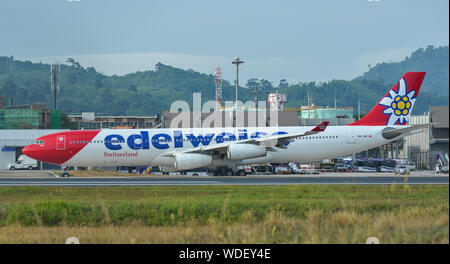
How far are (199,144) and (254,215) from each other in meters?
24.0

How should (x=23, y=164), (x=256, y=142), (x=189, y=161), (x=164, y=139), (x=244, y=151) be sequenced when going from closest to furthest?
1. (x=189, y=161)
2. (x=244, y=151)
3. (x=164, y=139)
4. (x=256, y=142)
5. (x=23, y=164)

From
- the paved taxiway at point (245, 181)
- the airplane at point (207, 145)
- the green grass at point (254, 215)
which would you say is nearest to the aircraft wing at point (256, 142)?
the airplane at point (207, 145)

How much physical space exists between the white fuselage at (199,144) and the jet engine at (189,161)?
1.48m

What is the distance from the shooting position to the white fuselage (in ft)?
131

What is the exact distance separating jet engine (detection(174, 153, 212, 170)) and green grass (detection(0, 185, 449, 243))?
13396 millimetres

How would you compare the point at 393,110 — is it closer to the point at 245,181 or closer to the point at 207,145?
the point at 207,145

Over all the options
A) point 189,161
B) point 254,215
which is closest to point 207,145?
point 189,161

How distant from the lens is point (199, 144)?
1617 inches

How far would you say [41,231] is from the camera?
15.0m

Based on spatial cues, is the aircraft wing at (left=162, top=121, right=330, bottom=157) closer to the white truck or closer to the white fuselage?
the white fuselage

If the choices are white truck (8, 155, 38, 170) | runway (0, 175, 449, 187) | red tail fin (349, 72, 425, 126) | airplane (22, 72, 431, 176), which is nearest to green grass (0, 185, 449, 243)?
runway (0, 175, 449, 187)

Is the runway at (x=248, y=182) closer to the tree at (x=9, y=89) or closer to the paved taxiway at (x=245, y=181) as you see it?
the paved taxiway at (x=245, y=181)
